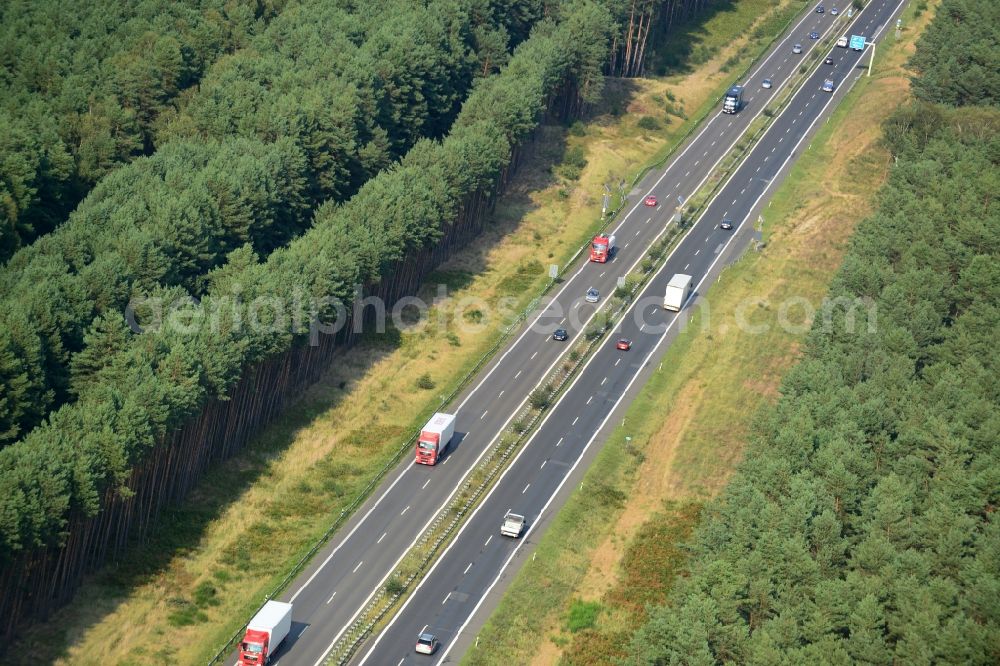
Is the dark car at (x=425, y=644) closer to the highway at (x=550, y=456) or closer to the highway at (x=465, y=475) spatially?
the highway at (x=550, y=456)

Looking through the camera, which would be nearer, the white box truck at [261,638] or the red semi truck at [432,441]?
the white box truck at [261,638]

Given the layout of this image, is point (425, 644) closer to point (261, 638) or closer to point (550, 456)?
point (261, 638)

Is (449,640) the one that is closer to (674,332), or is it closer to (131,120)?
(674,332)

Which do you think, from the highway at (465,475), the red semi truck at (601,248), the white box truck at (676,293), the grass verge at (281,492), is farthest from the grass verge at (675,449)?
the grass verge at (281,492)

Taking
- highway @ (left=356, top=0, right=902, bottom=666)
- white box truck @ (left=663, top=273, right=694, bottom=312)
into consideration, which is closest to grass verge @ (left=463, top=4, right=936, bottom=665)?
highway @ (left=356, top=0, right=902, bottom=666)

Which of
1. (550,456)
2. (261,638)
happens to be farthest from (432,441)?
(261,638)

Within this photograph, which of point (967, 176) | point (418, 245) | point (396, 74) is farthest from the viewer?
point (396, 74)

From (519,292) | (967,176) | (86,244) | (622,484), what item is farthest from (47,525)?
(967,176)
